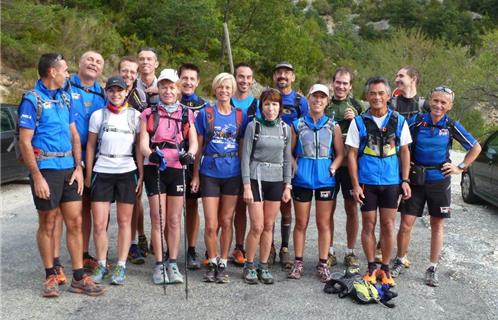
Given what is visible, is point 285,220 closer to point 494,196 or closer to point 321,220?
point 321,220

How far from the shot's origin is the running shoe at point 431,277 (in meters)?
4.88

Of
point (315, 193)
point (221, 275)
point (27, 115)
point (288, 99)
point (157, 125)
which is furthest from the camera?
point (288, 99)

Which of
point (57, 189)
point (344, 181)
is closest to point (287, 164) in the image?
point (344, 181)

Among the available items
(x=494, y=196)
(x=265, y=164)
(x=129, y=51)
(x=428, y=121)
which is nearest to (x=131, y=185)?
(x=265, y=164)

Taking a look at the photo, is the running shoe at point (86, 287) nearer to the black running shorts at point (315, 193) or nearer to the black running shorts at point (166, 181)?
the black running shorts at point (166, 181)

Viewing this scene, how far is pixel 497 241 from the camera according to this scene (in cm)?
661

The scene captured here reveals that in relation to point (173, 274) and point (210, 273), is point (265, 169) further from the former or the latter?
point (173, 274)

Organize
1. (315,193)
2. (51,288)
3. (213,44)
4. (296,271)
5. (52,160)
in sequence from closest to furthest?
(52,160), (51,288), (315,193), (296,271), (213,44)

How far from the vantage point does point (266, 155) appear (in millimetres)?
4609

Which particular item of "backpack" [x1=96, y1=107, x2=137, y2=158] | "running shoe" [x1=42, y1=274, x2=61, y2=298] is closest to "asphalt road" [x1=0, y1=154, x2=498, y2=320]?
"running shoe" [x1=42, y1=274, x2=61, y2=298]

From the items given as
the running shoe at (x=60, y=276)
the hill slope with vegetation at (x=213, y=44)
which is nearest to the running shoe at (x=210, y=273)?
the running shoe at (x=60, y=276)

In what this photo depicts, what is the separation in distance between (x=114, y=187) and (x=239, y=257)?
64.9 inches

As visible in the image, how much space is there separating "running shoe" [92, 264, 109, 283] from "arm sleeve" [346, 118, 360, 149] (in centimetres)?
270

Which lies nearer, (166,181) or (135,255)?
(166,181)
